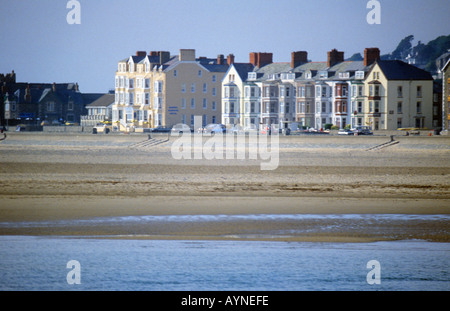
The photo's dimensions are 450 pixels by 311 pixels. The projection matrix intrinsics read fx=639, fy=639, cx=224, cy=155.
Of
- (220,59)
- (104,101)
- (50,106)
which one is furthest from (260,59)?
(50,106)

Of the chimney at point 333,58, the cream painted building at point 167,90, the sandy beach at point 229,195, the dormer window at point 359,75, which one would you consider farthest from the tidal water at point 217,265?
the cream painted building at point 167,90

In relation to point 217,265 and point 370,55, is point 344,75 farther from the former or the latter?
point 217,265

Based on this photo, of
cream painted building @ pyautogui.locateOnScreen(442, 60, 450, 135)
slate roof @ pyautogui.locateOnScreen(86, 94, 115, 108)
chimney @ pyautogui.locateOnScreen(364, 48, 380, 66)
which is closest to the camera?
cream painted building @ pyautogui.locateOnScreen(442, 60, 450, 135)

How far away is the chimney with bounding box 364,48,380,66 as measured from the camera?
6919cm

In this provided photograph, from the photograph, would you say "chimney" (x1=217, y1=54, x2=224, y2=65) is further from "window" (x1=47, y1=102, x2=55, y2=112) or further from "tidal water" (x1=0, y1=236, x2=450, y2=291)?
"tidal water" (x1=0, y1=236, x2=450, y2=291)

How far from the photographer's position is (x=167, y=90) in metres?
75.1

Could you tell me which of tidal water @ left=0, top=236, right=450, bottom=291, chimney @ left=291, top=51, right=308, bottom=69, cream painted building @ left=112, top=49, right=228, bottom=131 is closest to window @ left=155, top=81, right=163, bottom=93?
cream painted building @ left=112, top=49, right=228, bottom=131

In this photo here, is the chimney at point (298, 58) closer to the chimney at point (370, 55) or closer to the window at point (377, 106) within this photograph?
the chimney at point (370, 55)

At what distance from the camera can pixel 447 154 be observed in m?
36.9

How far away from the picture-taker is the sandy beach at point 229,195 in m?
15.1

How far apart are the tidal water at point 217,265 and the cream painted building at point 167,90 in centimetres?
6097

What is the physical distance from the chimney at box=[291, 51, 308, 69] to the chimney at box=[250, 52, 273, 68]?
12.8 ft

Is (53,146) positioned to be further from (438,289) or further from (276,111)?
(438,289)

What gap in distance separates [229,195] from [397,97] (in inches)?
1920
